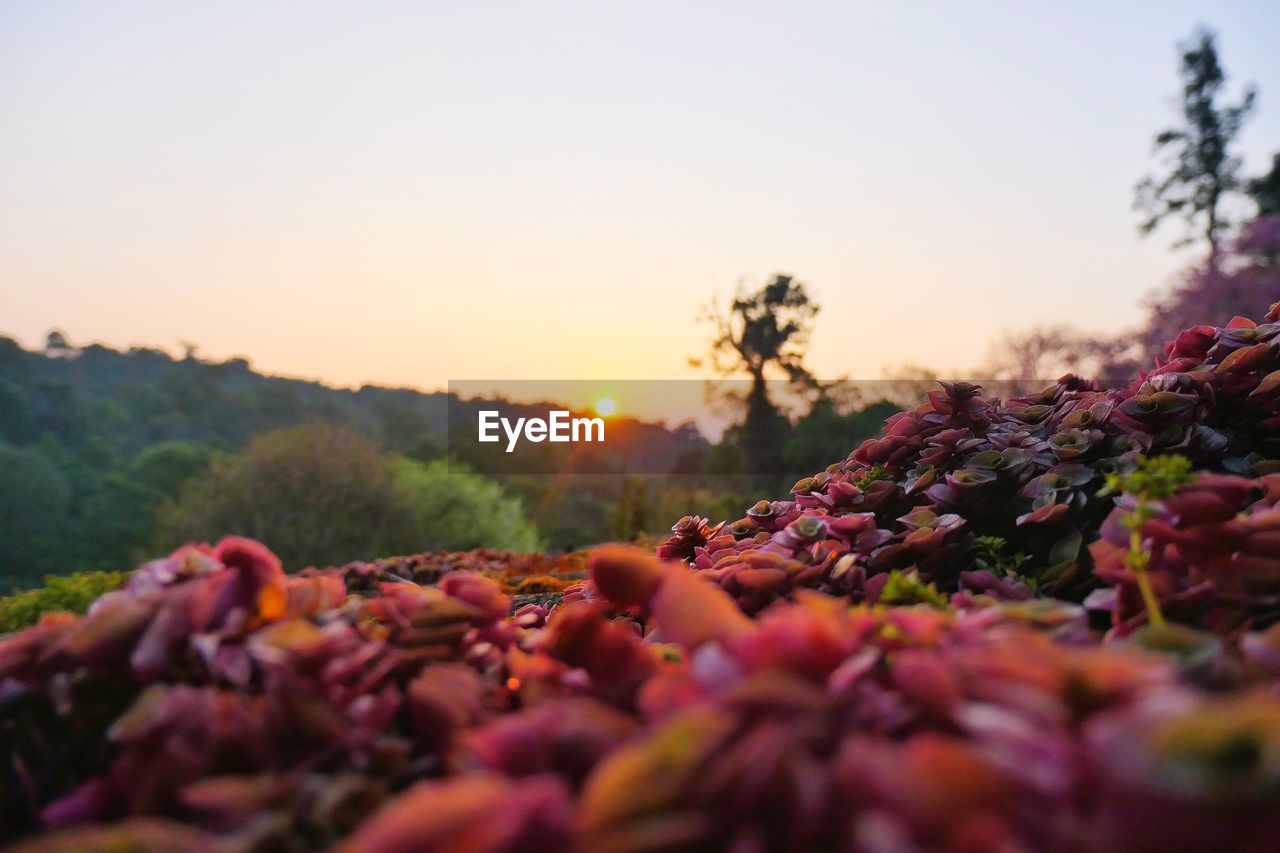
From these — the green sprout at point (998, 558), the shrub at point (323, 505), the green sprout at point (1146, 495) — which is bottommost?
the shrub at point (323, 505)

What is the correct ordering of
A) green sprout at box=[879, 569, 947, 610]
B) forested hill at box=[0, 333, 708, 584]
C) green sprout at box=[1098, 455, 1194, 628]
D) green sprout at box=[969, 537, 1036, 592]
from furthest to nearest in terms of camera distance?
forested hill at box=[0, 333, 708, 584]
green sprout at box=[969, 537, 1036, 592]
green sprout at box=[879, 569, 947, 610]
green sprout at box=[1098, 455, 1194, 628]

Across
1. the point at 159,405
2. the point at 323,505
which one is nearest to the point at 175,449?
the point at 159,405

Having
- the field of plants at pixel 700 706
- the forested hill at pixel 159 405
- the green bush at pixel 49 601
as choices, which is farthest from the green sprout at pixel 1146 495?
the forested hill at pixel 159 405

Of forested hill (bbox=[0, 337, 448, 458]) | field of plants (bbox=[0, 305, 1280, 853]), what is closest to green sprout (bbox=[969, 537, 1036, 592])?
field of plants (bbox=[0, 305, 1280, 853])

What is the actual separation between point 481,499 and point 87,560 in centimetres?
845

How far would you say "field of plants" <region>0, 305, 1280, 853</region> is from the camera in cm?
55

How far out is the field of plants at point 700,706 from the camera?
0.55 meters

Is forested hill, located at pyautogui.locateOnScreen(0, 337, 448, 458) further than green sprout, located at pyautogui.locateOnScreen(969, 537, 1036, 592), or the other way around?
forested hill, located at pyautogui.locateOnScreen(0, 337, 448, 458)

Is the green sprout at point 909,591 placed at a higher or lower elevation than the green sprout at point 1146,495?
lower

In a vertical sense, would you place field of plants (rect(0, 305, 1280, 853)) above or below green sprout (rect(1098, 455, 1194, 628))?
below

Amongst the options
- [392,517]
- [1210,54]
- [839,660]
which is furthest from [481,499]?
[1210,54]

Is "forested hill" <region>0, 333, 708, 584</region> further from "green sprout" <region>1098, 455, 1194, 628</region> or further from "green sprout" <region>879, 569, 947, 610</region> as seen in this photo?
"green sprout" <region>1098, 455, 1194, 628</region>

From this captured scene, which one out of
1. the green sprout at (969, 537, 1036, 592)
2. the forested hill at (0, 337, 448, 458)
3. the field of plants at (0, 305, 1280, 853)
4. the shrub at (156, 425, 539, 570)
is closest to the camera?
the field of plants at (0, 305, 1280, 853)

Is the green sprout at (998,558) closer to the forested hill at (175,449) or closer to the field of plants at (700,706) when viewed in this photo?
the field of plants at (700,706)
